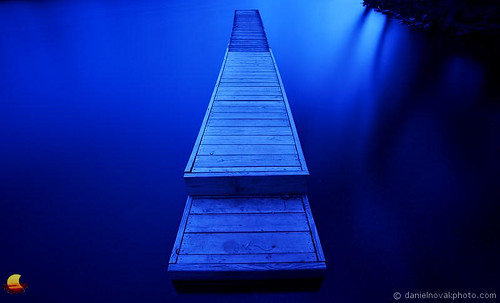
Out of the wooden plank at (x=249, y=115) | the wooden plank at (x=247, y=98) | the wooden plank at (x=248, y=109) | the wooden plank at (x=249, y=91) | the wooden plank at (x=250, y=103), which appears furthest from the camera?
the wooden plank at (x=249, y=91)

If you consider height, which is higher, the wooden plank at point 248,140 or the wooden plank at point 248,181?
the wooden plank at point 248,140

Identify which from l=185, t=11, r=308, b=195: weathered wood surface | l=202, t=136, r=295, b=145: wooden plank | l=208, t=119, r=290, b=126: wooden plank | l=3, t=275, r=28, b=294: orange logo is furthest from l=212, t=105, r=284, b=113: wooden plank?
l=3, t=275, r=28, b=294: orange logo

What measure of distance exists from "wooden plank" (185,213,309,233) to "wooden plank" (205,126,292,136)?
1.10m

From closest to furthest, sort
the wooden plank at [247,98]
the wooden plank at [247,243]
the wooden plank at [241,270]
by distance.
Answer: the wooden plank at [241,270]
the wooden plank at [247,243]
the wooden plank at [247,98]

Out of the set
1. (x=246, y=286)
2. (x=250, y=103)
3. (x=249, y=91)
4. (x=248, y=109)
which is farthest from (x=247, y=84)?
(x=246, y=286)

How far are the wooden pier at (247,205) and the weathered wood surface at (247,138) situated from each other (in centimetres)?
1

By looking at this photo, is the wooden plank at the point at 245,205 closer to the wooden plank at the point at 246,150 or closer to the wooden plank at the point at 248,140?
the wooden plank at the point at 246,150

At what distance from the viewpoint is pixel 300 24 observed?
13.1 meters

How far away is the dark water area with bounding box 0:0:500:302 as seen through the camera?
7.95 feet

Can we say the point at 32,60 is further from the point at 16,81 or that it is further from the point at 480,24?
the point at 480,24

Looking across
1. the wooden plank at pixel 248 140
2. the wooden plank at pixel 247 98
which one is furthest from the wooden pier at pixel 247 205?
the wooden plank at pixel 247 98

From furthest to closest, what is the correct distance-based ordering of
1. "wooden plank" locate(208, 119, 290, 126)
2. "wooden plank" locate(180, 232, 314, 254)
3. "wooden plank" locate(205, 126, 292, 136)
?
"wooden plank" locate(208, 119, 290, 126), "wooden plank" locate(205, 126, 292, 136), "wooden plank" locate(180, 232, 314, 254)

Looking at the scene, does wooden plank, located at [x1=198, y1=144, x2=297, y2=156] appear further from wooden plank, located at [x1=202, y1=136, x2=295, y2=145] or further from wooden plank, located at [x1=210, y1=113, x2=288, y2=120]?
wooden plank, located at [x1=210, y1=113, x2=288, y2=120]

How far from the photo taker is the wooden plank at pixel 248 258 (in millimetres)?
2035
